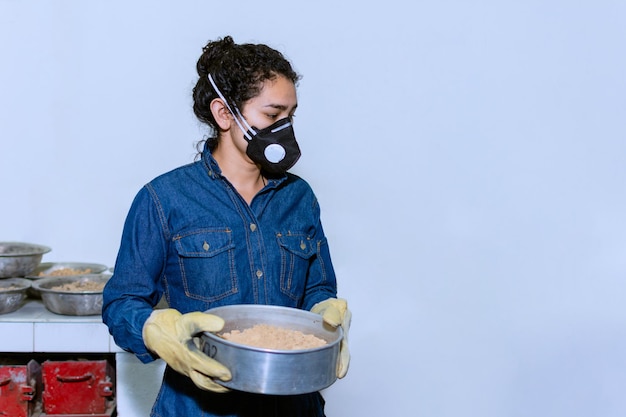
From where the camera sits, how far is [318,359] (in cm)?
129

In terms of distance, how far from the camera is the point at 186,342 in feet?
4.43

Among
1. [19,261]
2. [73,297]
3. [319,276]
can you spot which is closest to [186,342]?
[319,276]

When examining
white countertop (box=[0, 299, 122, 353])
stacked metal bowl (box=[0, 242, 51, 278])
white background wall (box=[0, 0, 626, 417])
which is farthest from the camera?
white background wall (box=[0, 0, 626, 417])

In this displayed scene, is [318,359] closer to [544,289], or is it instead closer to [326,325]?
[326,325]

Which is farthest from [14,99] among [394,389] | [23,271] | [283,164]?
[394,389]

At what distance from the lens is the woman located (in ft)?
4.91

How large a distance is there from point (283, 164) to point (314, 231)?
0.21 meters

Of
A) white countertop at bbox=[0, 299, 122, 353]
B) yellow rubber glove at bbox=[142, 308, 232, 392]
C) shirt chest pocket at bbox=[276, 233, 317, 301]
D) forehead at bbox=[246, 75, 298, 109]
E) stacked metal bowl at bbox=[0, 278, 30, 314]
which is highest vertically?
forehead at bbox=[246, 75, 298, 109]

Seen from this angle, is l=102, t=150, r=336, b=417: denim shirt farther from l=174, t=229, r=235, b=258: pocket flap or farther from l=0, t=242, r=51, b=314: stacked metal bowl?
l=0, t=242, r=51, b=314: stacked metal bowl

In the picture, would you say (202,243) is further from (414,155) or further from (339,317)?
(414,155)

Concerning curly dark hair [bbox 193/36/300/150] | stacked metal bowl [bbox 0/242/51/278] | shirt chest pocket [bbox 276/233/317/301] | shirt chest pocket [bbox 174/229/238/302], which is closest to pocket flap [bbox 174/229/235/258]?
shirt chest pocket [bbox 174/229/238/302]

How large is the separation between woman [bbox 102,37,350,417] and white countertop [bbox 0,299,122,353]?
94 cm

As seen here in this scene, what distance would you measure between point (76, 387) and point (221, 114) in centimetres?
135

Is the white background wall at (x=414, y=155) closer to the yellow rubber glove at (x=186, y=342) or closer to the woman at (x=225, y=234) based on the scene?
the woman at (x=225, y=234)
